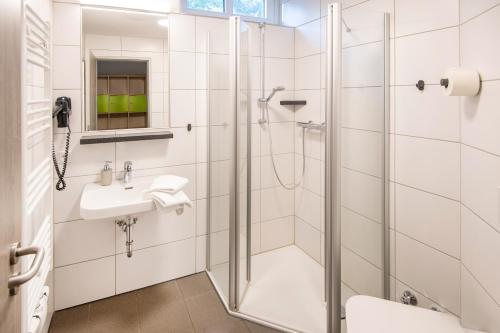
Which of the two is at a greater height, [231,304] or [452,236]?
[452,236]

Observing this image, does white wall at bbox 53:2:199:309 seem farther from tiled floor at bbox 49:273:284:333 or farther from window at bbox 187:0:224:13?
window at bbox 187:0:224:13

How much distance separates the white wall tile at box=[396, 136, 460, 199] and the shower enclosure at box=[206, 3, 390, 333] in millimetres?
108

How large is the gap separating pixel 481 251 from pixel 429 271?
558 millimetres

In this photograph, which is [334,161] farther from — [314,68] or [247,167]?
[314,68]

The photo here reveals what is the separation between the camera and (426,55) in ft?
5.22

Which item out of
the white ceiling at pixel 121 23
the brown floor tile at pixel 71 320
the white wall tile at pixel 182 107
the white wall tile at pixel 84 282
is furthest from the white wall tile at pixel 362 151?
the brown floor tile at pixel 71 320

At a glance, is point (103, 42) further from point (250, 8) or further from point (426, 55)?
point (426, 55)

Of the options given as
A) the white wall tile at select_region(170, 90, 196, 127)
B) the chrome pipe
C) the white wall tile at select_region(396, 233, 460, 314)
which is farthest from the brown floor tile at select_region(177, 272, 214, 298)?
the white wall tile at select_region(396, 233, 460, 314)

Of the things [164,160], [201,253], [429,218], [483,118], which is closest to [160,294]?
[201,253]

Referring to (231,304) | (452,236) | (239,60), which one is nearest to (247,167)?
(239,60)

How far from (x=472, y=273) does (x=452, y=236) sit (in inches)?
12.1

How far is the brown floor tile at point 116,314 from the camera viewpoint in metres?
1.94

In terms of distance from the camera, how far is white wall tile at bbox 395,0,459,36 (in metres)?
1.46

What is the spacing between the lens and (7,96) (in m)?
0.73
